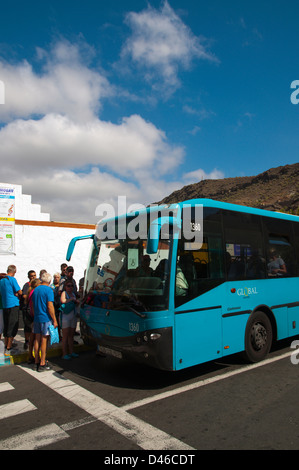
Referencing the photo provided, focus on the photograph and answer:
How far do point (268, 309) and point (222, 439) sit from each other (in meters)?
Result: 3.71

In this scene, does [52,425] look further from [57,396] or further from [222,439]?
[222,439]

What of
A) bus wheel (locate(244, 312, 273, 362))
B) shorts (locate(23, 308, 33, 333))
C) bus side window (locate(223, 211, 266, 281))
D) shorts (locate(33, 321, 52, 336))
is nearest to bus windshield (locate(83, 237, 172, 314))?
shorts (locate(33, 321, 52, 336))

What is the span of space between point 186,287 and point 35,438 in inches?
111

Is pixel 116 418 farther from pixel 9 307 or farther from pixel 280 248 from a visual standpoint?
pixel 280 248

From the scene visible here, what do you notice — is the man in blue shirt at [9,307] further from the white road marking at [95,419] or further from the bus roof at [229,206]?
the bus roof at [229,206]

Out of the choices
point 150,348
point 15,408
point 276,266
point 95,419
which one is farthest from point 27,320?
point 276,266

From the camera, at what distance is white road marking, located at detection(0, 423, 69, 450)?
379cm

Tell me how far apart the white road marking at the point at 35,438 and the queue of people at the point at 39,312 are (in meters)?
2.56

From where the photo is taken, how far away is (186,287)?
216 inches

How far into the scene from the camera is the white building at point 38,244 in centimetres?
1270

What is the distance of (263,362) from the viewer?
6.78 metres

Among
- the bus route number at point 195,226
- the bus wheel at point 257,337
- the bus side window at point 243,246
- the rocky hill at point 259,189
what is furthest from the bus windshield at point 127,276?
the rocky hill at point 259,189

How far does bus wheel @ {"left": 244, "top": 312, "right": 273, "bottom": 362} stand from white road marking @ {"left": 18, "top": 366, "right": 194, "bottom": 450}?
2.95m

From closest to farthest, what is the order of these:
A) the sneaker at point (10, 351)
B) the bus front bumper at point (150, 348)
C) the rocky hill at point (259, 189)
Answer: the bus front bumper at point (150, 348) < the sneaker at point (10, 351) < the rocky hill at point (259, 189)
